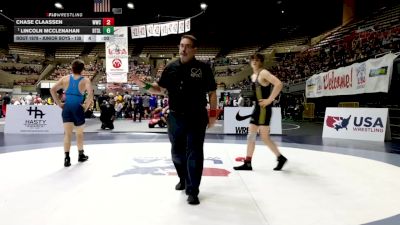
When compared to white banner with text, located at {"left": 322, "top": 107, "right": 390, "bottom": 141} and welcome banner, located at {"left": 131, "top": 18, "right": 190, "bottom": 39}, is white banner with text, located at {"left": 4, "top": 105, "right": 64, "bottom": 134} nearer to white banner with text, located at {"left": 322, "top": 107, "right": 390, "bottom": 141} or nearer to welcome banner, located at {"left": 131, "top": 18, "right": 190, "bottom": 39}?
welcome banner, located at {"left": 131, "top": 18, "right": 190, "bottom": 39}

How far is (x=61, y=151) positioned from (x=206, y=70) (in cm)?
390

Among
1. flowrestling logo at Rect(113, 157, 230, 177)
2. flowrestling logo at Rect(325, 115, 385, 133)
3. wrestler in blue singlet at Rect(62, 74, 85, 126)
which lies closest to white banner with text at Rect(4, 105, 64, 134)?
wrestler in blue singlet at Rect(62, 74, 85, 126)

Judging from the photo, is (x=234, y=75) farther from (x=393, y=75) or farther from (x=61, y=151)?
(x=61, y=151)

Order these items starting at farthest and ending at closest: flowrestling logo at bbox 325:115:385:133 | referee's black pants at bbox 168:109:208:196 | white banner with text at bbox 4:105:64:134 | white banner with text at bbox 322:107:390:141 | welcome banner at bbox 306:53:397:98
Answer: white banner with text at bbox 4:105:64:134, welcome banner at bbox 306:53:397:98, flowrestling logo at bbox 325:115:385:133, white banner with text at bbox 322:107:390:141, referee's black pants at bbox 168:109:208:196

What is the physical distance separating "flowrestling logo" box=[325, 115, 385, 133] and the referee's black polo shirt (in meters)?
6.73

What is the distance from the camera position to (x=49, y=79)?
34.6 meters

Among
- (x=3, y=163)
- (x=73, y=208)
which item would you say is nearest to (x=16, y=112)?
(x=3, y=163)

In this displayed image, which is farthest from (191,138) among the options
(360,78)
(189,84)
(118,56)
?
(360,78)

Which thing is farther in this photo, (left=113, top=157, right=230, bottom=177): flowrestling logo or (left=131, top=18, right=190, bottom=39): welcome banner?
(left=131, top=18, right=190, bottom=39): welcome banner

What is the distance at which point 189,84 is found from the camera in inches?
110

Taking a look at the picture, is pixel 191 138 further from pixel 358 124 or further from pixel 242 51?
pixel 242 51

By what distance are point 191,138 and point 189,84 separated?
0.48 metres

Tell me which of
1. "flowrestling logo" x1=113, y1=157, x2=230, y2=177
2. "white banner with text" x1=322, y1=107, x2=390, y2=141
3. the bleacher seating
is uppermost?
the bleacher seating
